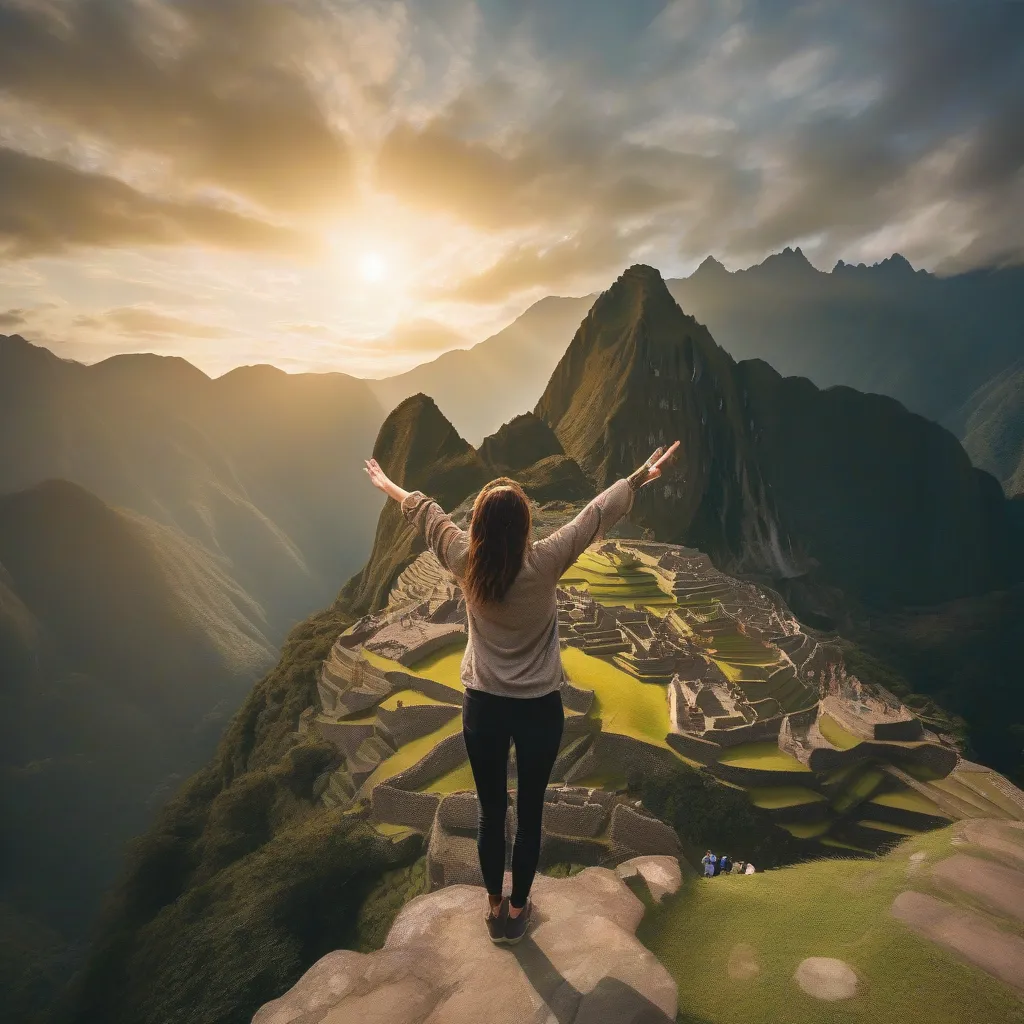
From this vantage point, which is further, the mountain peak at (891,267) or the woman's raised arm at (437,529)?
the mountain peak at (891,267)

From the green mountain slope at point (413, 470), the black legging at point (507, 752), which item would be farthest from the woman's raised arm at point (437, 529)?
the green mountain slope at point (413, 470)

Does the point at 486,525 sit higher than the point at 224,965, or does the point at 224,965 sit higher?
the point at 486,525

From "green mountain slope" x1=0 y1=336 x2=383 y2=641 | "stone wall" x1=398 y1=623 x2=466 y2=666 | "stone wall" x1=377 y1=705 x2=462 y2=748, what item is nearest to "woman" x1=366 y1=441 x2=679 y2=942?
"stone wall" x1=377 y1=705 x2=462 y2=748

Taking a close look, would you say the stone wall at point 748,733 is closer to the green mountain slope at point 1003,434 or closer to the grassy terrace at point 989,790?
the grassy terrace at point 989,790

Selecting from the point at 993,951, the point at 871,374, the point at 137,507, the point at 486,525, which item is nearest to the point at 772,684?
the point at 993,951

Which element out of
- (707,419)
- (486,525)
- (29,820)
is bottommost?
(29,820)

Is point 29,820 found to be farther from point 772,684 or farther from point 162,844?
point 772,684
